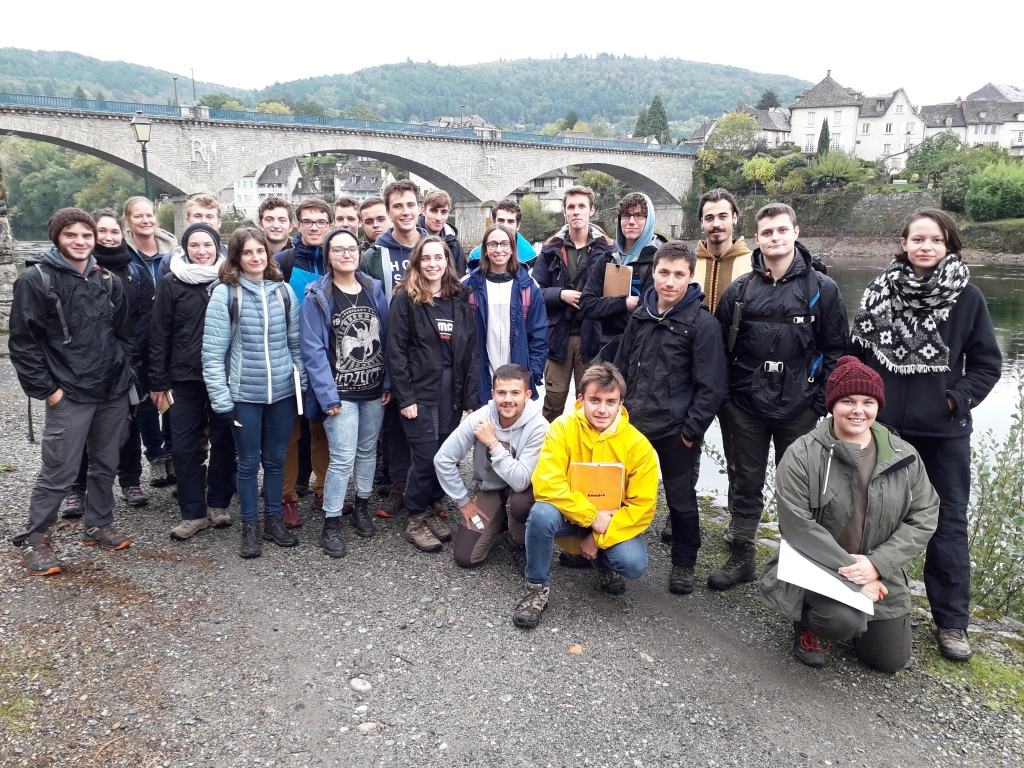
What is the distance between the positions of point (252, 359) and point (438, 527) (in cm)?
146

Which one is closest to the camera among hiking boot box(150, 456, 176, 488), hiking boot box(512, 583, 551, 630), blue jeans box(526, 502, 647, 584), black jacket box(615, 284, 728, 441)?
hiking boot box(512, 583, 551, 630)

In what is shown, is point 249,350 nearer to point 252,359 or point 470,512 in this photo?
point 252,359

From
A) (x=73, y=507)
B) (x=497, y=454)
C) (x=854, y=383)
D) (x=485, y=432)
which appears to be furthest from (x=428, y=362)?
(x=73, y=507)

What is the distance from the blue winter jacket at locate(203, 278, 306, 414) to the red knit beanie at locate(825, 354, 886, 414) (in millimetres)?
2757

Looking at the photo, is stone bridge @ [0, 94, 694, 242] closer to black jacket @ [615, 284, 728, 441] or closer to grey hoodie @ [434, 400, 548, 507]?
grey hoodie @ [434, 400, 548, 507]

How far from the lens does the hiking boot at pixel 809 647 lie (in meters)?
2.97

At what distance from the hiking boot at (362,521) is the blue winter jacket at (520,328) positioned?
0.95 meters

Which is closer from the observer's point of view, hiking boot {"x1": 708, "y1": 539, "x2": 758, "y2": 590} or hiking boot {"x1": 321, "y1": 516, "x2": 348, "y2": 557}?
hiking boot {"x1": 708, "y1": 539, "x2": 758, "y2": 590}

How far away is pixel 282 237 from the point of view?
15.4 ft

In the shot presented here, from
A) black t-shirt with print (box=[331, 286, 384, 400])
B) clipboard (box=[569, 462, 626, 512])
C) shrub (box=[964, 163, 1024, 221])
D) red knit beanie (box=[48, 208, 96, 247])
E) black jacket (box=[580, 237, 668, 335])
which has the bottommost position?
clipboard (box=[569, 462, 626, 512])

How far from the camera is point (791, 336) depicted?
3.42m

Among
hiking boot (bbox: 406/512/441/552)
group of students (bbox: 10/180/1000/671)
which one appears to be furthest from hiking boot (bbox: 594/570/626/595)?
hiking boot (bbox: 406/512/441/552)

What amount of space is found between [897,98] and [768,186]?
2000cm

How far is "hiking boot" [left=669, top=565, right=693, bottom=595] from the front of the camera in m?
3.61
